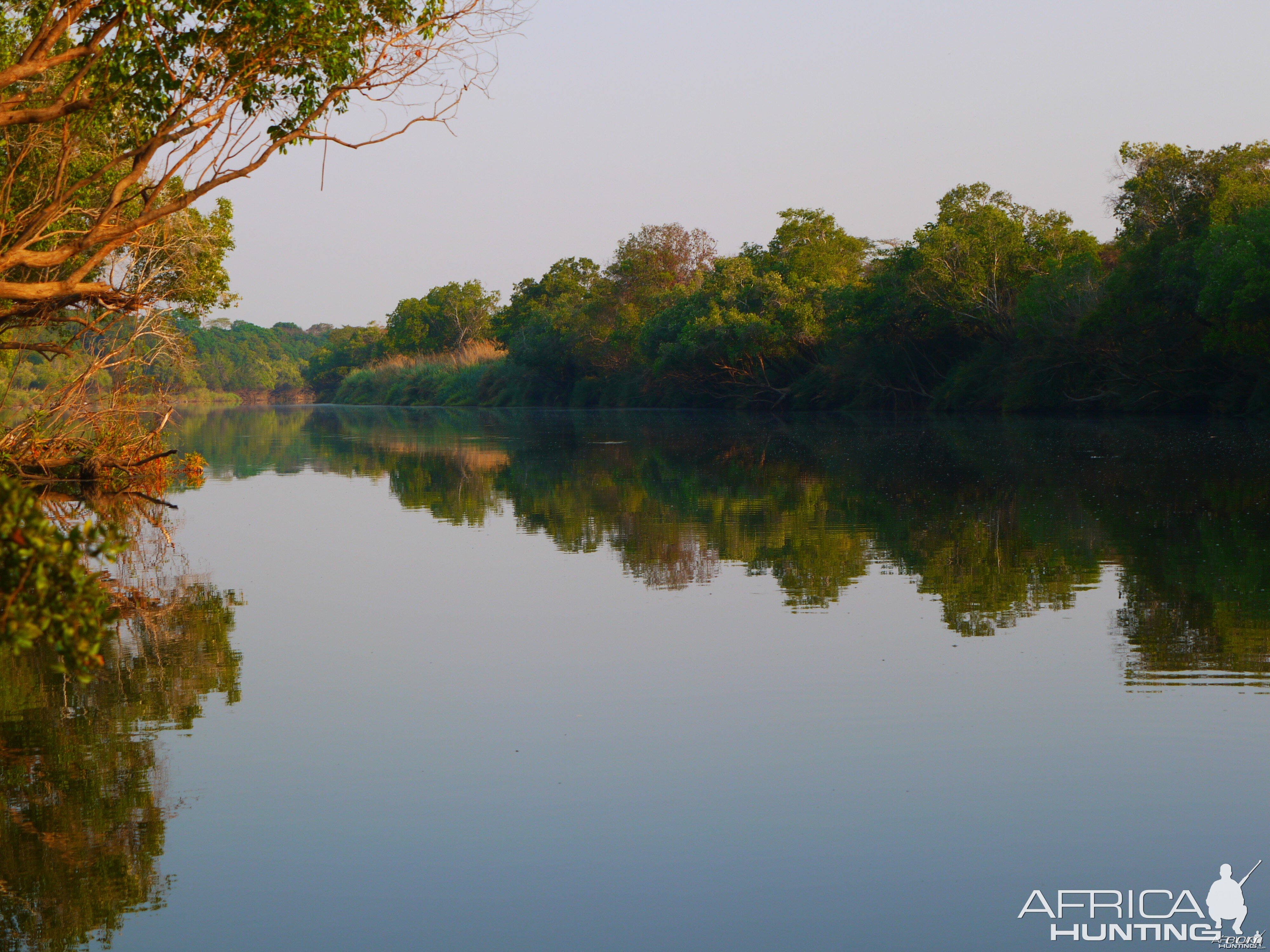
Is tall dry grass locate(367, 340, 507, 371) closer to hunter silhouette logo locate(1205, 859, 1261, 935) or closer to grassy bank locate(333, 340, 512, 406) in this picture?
grassy bank locate(333, 340, 512, 406)

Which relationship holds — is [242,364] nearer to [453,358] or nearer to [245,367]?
[245,367]

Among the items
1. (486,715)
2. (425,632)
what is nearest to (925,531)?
(425,632)

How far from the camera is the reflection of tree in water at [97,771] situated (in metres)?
3.96

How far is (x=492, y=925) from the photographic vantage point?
3.79m

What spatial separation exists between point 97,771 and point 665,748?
2512mm

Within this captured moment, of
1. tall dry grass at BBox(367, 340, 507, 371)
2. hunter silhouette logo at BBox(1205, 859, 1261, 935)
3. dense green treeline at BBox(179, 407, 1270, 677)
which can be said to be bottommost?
hunter silhouette logo at BBox(1205, 859, 1261, 935)

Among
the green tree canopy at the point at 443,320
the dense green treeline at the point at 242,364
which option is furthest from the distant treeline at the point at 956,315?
the dense green treeline at the point at 242,364

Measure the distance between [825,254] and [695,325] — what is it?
26.0 feet

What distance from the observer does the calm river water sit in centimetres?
390

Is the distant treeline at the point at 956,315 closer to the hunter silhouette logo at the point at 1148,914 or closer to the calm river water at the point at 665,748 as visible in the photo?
the calm river water at the point at 665,748

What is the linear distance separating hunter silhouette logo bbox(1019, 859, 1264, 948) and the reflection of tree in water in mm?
2978

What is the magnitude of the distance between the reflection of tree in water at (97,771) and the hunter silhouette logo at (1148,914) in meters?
2.98

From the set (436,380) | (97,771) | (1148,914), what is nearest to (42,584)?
(97,771)

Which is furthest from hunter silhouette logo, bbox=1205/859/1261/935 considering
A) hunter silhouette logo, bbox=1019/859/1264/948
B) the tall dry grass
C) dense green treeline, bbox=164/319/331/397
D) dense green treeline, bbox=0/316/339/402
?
dense green treeline, bbox=164/319/331/397
